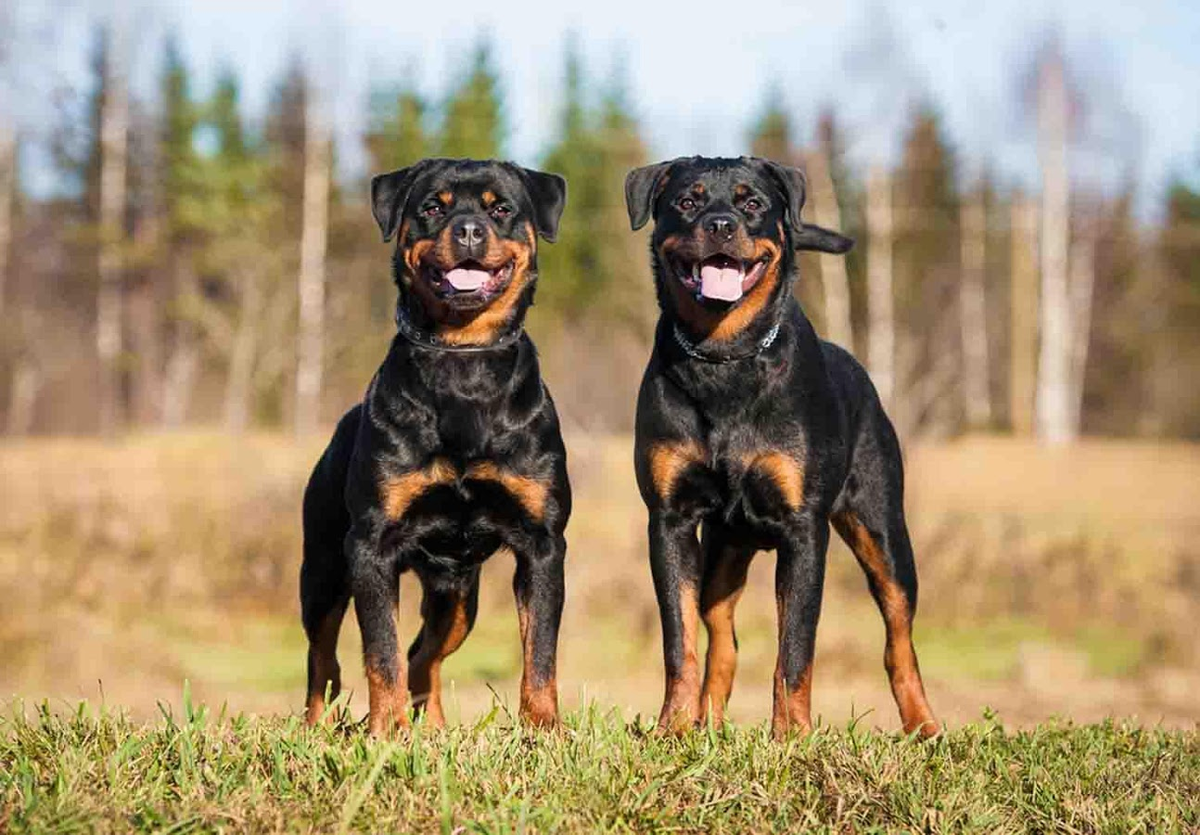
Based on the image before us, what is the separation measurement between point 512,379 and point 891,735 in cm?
166

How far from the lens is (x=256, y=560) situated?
16.2 metres

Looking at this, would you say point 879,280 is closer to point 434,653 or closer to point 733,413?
point 434,653

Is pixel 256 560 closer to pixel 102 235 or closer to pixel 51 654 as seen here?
pixel 51 654

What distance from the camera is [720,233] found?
196 inches

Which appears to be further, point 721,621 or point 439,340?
point 721,621

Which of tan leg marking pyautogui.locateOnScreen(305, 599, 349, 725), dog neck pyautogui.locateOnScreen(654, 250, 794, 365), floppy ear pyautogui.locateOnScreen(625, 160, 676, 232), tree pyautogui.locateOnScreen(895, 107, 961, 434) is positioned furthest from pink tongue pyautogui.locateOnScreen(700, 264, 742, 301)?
tree pyautogui.locateOnScreen(895, 107, 961, 434)

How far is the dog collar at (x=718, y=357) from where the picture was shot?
Answer: 513 centimetres

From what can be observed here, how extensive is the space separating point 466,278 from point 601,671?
9.43 m

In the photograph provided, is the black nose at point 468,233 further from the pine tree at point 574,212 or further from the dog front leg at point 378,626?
the pine tree at point 574,212

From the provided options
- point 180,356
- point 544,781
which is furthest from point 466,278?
point 180,356

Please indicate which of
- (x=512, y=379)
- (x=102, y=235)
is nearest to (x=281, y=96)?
(x=102, y=235)

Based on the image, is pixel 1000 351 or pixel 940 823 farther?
pixel 1000 351

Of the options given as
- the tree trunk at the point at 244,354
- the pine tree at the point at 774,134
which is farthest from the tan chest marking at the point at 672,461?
the tree trunk at the point at 244,354

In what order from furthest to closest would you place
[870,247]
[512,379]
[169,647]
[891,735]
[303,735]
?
[870,247] < [169,647] < [512,379] < [891,735] < [303,735]
